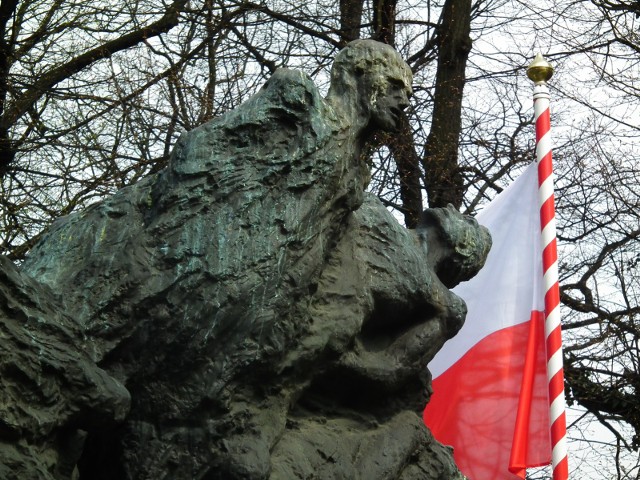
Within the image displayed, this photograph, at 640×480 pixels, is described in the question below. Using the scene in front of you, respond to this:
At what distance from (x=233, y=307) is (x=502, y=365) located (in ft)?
8.77

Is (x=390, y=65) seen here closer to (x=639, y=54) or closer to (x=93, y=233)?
(x=93, y=233)

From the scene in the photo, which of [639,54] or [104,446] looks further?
[639,54]

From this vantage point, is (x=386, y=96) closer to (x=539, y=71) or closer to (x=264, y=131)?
(x=264, y=131)

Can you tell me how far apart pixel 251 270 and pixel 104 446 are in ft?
2.40

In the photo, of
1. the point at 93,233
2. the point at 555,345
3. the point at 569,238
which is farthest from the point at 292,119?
the point at 569,238

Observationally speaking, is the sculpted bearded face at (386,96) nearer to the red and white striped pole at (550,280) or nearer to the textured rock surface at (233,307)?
the textured rock surface at (233,307)

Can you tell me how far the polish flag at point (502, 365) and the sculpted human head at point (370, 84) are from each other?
204 centimetres

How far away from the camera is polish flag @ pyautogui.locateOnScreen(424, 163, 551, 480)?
667 cm

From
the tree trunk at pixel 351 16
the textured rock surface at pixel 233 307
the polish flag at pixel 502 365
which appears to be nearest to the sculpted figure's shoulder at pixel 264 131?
the textured rock surface at pixel 233 307

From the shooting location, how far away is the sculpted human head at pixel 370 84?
5125 mm

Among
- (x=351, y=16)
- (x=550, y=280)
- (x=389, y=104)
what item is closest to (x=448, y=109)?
(x=351, y=16)

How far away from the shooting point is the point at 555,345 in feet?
21.6

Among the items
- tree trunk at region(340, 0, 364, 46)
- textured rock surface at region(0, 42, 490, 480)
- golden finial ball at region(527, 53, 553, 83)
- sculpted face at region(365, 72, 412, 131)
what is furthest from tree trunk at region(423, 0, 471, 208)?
textured rock surface at region(0, 42, 490, 480)

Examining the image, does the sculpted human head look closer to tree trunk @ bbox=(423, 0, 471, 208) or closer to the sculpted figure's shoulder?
the sculpted figure's shoulder
